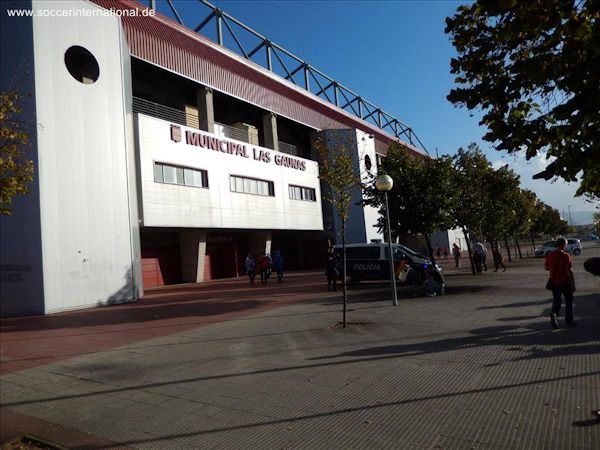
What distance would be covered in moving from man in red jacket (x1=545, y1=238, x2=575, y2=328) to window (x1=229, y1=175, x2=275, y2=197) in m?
22.2

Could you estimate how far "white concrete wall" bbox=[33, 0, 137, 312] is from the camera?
15.2 metres

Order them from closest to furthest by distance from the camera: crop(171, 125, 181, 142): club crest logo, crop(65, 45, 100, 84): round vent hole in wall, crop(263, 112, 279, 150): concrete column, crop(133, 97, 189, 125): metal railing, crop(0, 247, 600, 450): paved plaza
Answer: crop(0, 247, 600, 450): paved plaza, crop(65, 45, 100, 84): round vent hole in wall, crop(171, 125, 181, 142): club crest logo, crop(133, 97, 189, 125): metal railing, crop(263, 112, 279, 150): concrete column

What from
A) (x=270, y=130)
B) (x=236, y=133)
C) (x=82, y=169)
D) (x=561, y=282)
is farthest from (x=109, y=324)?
(x=270, y=130)

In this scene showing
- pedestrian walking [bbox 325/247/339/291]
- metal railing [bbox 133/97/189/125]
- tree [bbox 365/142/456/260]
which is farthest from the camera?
metal railing [bbox 133/97/189/125]

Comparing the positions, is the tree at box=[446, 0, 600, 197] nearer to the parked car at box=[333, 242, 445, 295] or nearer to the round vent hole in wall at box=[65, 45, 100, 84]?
the parked car at box=[333, 242, 445, 295]

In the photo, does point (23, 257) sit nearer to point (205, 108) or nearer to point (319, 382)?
point (319, 382)

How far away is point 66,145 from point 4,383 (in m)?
11.2

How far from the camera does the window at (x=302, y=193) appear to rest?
114 feet

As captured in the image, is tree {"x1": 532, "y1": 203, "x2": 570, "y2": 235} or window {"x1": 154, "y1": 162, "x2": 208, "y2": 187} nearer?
window {"x1": 154, "y1": 162, "x2": 208, "y2": 187}

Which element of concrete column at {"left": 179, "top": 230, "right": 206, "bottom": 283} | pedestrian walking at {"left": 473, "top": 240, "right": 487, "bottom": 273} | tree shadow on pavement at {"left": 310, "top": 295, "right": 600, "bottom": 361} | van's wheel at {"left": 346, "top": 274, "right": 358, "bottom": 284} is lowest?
tree shadow on pavement at {"left": 310, "top": 295, "right": 600, "bottom": 361}

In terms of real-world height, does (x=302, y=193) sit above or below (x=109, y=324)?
above

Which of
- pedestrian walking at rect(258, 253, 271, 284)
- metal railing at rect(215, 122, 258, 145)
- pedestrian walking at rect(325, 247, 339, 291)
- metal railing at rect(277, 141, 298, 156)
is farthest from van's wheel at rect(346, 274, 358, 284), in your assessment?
metal railing at rect(277, 141, 298, 156)

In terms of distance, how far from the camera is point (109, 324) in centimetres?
1188

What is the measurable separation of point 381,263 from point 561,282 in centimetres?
1108
